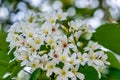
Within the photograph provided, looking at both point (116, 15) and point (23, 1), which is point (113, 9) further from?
point (23, 1)

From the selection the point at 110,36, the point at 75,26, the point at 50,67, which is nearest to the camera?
the point at 50,67

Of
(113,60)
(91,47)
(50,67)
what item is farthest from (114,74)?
(50,67)

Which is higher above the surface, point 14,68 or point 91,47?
point 91,47

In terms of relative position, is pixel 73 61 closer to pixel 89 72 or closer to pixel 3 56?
pixel 89 72

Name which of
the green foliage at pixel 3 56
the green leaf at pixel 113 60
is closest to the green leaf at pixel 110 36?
the green leaf at pixel 113 60

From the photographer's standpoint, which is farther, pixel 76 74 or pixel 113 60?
pixel 113 60

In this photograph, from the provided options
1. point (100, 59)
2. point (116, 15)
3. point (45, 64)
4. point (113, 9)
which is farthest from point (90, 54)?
point (116, 15)
